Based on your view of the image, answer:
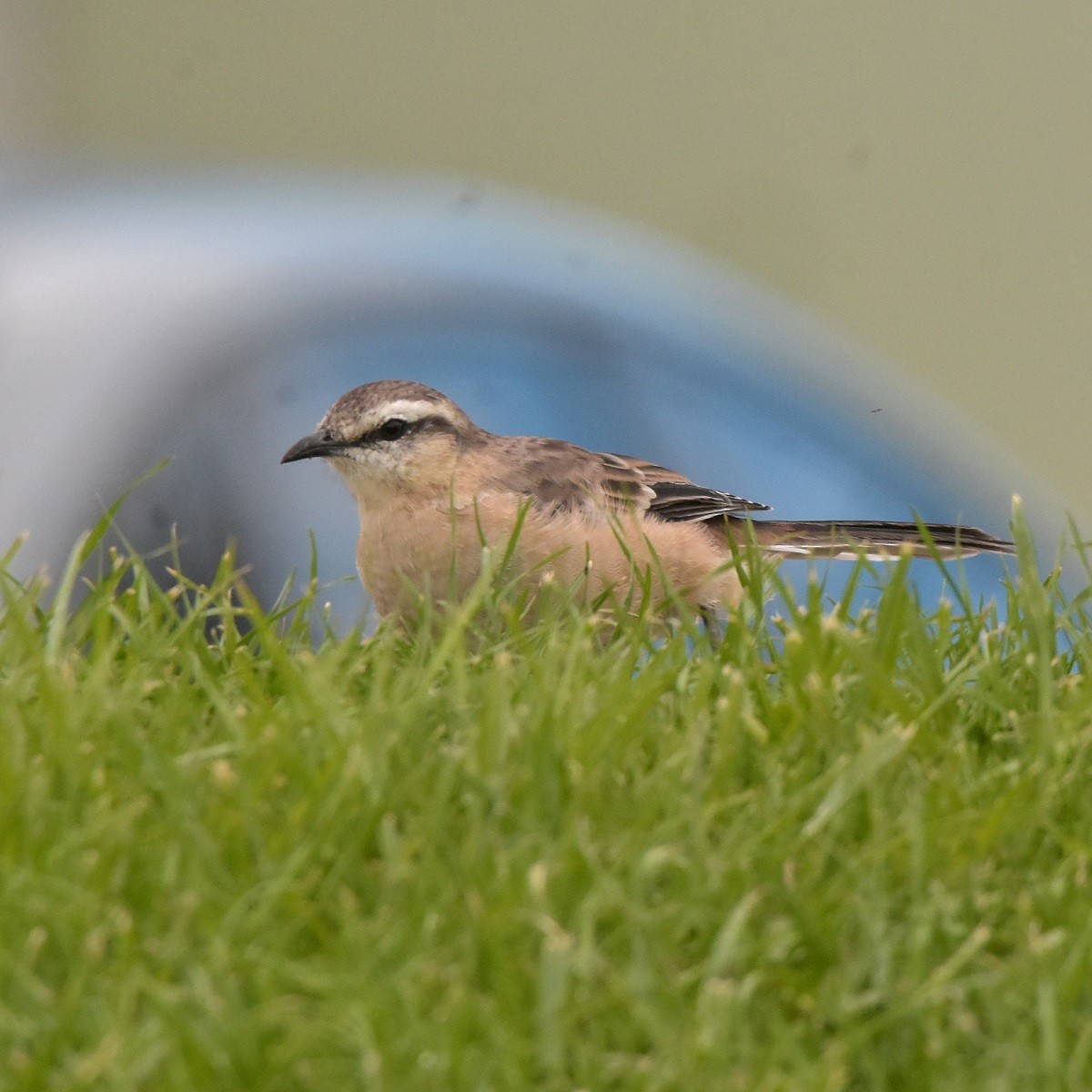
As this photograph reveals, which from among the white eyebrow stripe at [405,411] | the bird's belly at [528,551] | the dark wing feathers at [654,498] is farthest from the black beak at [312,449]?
the dark wing feathers at [654,498]

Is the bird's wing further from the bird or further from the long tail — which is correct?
the long tail

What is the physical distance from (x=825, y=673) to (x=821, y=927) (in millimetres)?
1152

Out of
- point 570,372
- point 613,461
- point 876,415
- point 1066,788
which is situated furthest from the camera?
point 876,415

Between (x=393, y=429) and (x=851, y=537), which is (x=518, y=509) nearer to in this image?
(x=393, y=429)

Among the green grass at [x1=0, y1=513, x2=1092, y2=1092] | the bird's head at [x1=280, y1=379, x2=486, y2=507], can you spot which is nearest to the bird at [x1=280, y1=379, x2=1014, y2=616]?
the bird's head at [x1=280, y1=379, x2=486, y2=507]

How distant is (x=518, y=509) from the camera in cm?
611

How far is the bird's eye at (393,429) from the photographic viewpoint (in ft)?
22.3

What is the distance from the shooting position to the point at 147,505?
7.43m

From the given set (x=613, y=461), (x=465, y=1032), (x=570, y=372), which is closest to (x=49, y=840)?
(x=465, y=1032)

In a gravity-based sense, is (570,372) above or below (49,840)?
above

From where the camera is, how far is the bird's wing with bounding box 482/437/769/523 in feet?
22.2

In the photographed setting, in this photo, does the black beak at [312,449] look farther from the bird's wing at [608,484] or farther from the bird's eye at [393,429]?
the bird's wing at [608,484]

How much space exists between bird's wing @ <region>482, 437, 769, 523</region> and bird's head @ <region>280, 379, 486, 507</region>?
0.31 metres

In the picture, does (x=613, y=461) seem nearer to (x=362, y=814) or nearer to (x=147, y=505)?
(x=147, y=505)
